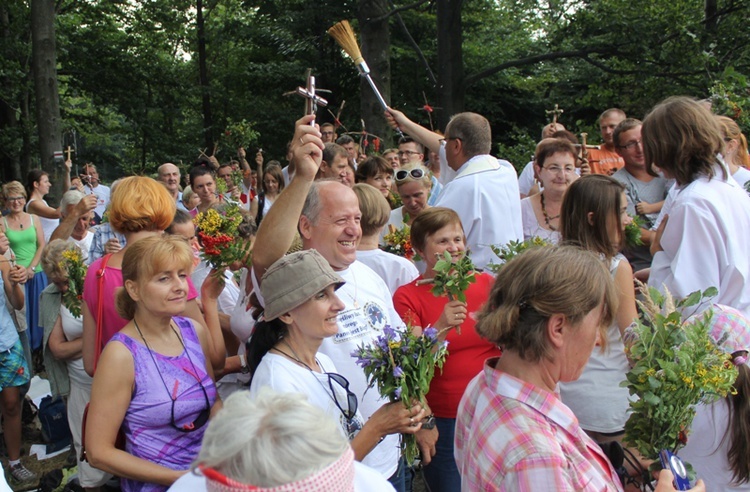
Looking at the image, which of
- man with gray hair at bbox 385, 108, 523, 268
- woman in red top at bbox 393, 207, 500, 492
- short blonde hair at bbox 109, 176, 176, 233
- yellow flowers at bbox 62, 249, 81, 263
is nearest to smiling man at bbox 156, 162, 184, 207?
yellow flowers at bbox 62, 249, 81, 263

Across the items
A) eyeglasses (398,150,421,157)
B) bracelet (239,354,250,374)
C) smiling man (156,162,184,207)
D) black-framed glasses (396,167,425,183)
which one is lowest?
bracelet (239,354,250,374)

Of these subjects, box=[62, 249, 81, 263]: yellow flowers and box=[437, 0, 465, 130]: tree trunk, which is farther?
box=[437, 0, 465, 130]: tree trunk

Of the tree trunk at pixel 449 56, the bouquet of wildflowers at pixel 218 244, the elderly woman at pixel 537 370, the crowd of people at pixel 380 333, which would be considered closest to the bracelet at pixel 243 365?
the crowd of people at pixel 380 333

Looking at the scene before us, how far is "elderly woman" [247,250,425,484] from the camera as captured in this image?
8.47 feet

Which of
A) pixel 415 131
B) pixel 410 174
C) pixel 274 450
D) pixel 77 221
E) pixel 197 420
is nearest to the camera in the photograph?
pixel 274 450

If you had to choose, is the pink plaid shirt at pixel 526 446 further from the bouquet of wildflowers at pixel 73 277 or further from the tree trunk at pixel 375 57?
the tree trunk at pixel 375 57

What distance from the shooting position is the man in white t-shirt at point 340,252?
120 inches

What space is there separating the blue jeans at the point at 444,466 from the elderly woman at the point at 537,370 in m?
1.38

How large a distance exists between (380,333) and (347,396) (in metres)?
0.47

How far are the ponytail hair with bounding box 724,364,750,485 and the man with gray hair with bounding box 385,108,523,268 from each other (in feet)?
7.35

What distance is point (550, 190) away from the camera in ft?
17.1

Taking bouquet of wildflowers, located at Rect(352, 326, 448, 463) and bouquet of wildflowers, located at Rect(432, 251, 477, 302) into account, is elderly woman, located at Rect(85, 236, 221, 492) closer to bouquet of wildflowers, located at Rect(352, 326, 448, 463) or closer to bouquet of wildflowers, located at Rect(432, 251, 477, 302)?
bouquet of wildflowers, located at Rect(352, 326, 448, 463)

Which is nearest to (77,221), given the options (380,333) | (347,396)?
(380,333)

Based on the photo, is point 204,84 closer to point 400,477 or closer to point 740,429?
point 400,477
